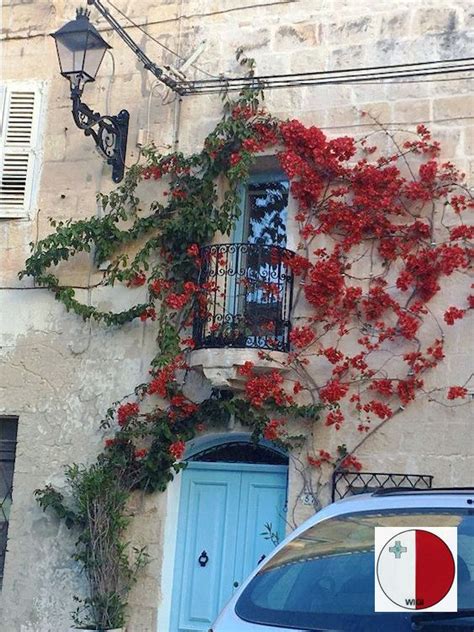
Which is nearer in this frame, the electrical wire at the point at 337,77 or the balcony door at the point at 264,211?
the electrical wire at the point at 337,77

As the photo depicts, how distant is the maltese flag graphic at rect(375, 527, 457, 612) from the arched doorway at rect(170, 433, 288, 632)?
479 centimetres

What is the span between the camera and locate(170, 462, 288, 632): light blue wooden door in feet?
27.8

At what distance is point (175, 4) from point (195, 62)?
75 centimetres

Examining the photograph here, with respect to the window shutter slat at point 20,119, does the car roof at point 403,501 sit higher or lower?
lower

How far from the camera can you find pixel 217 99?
9.50 m

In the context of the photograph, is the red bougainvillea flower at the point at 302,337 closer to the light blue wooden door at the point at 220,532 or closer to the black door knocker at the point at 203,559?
the light blue wooden door at the point at 220,532

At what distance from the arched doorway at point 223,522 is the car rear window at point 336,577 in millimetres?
4503

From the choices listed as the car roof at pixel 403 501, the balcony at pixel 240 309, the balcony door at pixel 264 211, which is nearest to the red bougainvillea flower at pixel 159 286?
the balcony at pixel 240 309

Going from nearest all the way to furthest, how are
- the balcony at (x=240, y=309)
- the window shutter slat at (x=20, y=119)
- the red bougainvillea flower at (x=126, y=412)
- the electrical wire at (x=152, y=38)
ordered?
the balcony at (x=240, y=309), the red bougainvillea flower at (x=126, y=412), the electrical wire at (x=152, y=38), the window shutter slat at (x=20, y=119)

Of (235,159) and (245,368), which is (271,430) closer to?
(245,368)

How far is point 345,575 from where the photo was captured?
3.78 metres

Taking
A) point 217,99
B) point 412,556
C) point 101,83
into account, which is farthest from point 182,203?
point 412,556

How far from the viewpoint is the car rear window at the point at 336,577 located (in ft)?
11.8

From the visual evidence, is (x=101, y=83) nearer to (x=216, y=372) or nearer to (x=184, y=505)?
(x=216, y=372)
